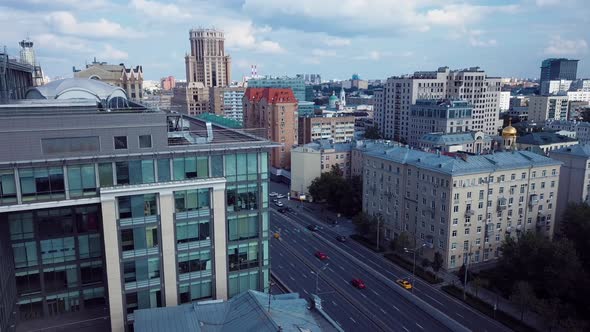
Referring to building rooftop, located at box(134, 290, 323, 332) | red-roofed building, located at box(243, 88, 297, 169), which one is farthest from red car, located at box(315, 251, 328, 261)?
red-roofed building, located at box(243, 88, 297, 169)

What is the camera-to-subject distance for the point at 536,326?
174 ft

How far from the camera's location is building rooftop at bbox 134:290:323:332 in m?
31.5

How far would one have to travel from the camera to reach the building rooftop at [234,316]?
3148cm

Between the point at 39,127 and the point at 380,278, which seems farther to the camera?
the point at 380,278

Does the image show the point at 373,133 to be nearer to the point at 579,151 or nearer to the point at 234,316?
the point at 579,151

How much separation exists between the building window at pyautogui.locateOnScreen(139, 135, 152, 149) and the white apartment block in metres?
135

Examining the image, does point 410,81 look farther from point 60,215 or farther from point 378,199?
point 60,215

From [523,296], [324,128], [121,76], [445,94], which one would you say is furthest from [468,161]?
[445,94]

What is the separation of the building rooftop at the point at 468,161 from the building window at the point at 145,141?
152ft

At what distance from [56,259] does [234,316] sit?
50.7 ft

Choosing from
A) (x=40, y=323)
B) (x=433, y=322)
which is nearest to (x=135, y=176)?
(x=40, y=323)

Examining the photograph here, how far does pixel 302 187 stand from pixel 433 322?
63.5m

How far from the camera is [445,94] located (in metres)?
171

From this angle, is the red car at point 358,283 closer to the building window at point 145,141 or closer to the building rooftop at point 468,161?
the building rooftop at point 468,161
